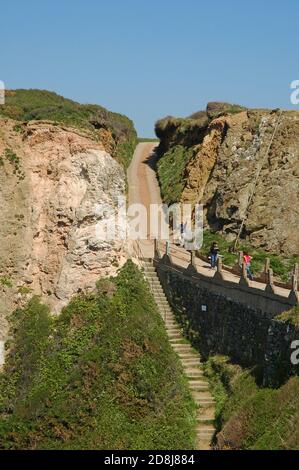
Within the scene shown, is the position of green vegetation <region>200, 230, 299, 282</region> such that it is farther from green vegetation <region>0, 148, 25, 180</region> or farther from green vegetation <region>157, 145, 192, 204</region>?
green vegetation <region>0, 148, 25, 180</region>

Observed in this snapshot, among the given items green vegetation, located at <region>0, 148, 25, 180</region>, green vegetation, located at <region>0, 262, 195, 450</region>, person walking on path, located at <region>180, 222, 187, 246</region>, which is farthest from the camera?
person walking on path, located at <region>180, 222, 187, 246</region>

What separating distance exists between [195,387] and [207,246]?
38.7ft

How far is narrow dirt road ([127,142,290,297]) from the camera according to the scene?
28562 millimetres

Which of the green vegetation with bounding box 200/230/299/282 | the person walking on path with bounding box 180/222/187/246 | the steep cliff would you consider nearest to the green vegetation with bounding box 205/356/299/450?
the steep cliff

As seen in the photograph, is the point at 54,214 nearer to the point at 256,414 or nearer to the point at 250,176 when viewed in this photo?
the point at 256,414

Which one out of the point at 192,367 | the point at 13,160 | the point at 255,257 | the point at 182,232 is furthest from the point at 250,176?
the point at 192,367

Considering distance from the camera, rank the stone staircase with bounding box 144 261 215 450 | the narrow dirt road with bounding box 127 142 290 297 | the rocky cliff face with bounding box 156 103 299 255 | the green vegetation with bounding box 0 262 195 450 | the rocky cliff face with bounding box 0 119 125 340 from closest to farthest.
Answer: the green vegetation with bounding box 0 262 195 450
the stone staircase with bounding box 144 261 215 450
the rocky cliff face with bounding box 0 119 125 340
the narrow dirt road with bounding box 127 142 290 297
the rocky cliff face with bounding box 156 103 299 255

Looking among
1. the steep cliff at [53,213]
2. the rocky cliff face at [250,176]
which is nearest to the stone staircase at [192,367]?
the steep cliff at [53,213]

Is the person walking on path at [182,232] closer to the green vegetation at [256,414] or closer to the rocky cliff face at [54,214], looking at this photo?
the rocky cliff face at [54,214]

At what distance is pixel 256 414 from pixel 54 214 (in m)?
11.3

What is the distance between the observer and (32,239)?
28312mm

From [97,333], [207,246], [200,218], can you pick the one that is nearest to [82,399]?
[97,333]

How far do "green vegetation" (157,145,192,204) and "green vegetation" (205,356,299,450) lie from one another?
1971 cm

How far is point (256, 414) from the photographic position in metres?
20.9
